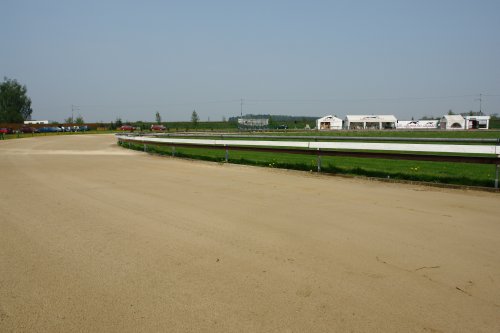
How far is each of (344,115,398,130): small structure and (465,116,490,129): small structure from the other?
55.0ft

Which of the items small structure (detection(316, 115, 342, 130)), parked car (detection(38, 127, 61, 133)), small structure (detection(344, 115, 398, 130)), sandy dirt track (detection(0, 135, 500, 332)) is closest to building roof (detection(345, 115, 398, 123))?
small structure (detection(344, 115, 398, 130))

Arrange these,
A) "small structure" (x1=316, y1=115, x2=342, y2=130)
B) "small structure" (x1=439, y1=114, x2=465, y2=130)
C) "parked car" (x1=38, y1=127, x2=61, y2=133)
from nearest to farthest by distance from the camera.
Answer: "parked car" (x1=38, y1=127, x2=61, y2=133) → "small structure" (x1=439, y1=114, x2=465, y2=130) → "small structure" (x1=316, y1=115, x2=342, y2=130)

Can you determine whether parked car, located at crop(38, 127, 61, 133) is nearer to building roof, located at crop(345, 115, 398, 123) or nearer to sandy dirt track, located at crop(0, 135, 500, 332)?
building roof, located at crop(345, 115, 398, 123)

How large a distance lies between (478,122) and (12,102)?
12567 centimetres

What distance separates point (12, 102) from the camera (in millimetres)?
123000

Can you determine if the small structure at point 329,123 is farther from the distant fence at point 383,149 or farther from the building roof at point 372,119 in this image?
the distant fence at point 383,149

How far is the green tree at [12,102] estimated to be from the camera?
120125 millimetres

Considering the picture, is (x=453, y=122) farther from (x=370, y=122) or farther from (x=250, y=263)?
(x=250, y=263)

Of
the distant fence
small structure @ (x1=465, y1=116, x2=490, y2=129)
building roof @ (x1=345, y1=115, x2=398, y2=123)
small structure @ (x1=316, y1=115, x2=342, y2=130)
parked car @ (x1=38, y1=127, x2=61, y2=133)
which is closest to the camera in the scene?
the distant fence

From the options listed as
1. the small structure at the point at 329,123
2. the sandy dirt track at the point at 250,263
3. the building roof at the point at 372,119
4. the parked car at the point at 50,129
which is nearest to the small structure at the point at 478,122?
the building roof at the point at 372,119

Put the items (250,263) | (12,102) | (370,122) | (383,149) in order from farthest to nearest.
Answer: (12,102)
(370,122)
(383,149)
(250,263)

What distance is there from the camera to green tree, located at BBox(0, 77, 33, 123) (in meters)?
120

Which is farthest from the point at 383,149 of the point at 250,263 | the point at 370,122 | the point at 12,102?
the point at 12,102

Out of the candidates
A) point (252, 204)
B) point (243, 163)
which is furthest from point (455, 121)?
point (252, 204)
